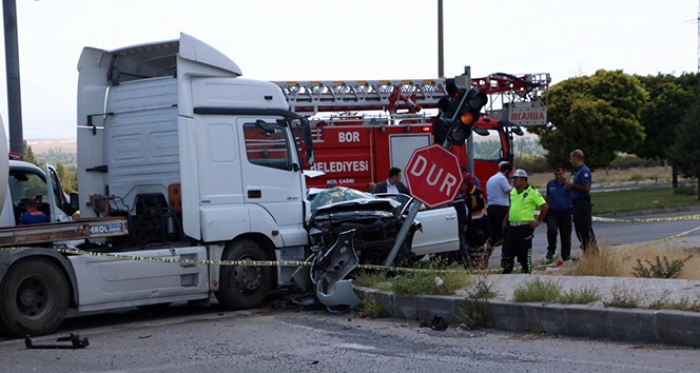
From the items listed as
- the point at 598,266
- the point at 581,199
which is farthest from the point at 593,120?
the point at 598,266

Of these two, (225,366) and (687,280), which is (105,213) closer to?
(225,366)

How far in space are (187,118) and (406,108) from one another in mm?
12744

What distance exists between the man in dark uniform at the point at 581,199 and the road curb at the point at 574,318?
4934 millimetres

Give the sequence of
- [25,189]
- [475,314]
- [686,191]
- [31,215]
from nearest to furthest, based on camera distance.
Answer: [475,314] < [31,215] < [25,189] < [686,191]

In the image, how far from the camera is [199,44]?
1205 centimetres

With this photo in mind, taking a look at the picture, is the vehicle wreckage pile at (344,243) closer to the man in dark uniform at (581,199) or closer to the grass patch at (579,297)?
the grass patch at (579,297)

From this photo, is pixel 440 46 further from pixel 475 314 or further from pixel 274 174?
pixel 475 314

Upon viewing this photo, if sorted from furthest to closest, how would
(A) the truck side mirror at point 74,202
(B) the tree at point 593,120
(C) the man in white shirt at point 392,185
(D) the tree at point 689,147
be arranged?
(B) the tree at point 593,120, (D) the tree at point 689,147, (C) the man in white shirt at point 392,185, (A) the truck side mirror at point 74,202

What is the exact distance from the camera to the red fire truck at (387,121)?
21.8 metres

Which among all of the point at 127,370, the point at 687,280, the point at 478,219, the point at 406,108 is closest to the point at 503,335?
the point at 687,280

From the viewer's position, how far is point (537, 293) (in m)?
9.71

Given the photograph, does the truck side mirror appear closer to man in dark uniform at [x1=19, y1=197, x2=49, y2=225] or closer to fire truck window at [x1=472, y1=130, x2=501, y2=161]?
man in dark uniform at [x1=19, y1=197, x2=49, y2=225]

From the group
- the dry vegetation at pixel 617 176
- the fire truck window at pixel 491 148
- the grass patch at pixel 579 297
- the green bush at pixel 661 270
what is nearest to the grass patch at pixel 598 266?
the green bush at pixel 661 270

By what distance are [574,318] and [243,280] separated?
4.75m
